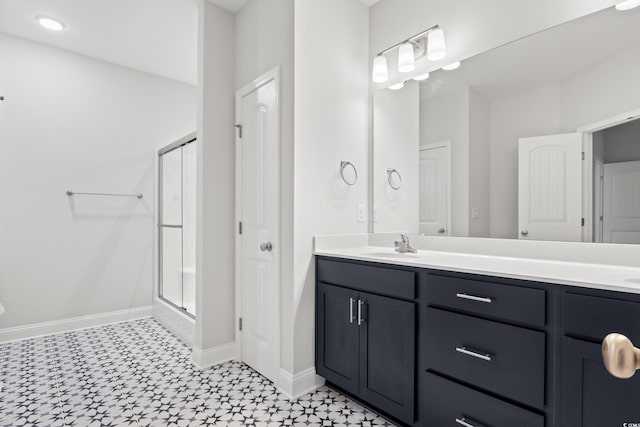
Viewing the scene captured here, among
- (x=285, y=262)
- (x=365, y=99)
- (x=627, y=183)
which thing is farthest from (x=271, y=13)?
(x=627, y=183)

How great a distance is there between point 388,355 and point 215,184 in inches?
66.0

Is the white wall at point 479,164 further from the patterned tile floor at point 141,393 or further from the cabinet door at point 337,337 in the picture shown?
the patterned tile floor at point 141,393

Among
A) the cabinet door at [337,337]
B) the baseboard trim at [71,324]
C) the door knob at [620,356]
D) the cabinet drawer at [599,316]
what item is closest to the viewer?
the door knob at [620,356]

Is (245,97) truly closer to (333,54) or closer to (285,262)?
(333,54)

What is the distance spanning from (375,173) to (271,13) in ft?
4.21

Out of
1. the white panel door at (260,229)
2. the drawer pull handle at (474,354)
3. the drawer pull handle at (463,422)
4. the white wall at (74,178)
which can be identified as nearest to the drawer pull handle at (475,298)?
the drawer pull handle at (474,354)

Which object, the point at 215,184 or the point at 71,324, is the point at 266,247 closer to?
the point at 215,184

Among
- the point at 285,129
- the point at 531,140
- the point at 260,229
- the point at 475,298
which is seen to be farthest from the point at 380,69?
the point at 475,298

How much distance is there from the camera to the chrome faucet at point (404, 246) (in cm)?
210

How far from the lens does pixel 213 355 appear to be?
2451 millimetres

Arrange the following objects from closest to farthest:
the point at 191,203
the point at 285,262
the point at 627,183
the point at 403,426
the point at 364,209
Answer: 1. the point at 627,183
2. the point at 403,426
3. the point at 285,262
4. the point at 364,209
5. the point at 191,203

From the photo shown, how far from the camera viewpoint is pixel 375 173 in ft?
8.08

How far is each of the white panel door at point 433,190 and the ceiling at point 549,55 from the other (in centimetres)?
43

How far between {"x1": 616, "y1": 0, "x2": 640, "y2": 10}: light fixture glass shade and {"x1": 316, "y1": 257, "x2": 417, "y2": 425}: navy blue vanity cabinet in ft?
4.88
